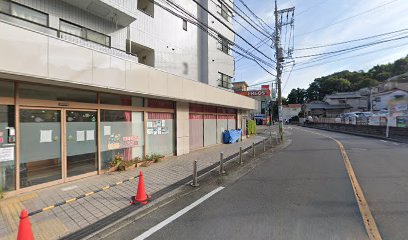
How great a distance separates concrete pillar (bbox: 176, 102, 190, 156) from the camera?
1122cm

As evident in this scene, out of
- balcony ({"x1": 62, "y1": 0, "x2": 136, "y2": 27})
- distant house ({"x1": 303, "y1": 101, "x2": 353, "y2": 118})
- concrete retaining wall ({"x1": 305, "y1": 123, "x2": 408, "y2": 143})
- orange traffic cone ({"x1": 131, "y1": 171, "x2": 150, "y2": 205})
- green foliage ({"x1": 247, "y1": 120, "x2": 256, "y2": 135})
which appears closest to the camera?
orange traffic cone ({"x1": 131, "y1": 171, "x2": 150, "y2": 205})

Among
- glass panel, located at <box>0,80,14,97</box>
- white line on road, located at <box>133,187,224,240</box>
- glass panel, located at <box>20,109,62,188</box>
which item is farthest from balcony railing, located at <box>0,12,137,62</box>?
white line on road, located at <box>133,187,224,240</box>

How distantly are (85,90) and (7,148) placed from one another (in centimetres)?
266

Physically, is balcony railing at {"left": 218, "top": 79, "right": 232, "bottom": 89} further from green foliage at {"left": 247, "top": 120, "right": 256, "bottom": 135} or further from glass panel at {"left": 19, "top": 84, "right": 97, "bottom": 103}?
glass panel at {"left": 19, "top": 84, "right": 97, "bottom": 103}

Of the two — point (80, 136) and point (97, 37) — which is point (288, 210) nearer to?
point (80, 136)

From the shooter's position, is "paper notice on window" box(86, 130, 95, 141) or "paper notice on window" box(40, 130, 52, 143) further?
"paper notice on window" box(86, 130, 95, 141)

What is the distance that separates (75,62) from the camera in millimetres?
5727

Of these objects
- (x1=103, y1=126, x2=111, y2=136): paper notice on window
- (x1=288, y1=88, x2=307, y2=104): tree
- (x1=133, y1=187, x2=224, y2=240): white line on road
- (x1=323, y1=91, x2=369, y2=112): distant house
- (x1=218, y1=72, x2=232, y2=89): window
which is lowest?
(x1=133, y1=187, x2=224, y2=240): white line on road

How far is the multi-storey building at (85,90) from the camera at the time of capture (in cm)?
523

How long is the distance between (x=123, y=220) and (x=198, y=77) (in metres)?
12.6

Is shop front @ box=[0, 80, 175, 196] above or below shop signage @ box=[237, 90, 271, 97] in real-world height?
below

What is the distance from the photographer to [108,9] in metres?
8.44

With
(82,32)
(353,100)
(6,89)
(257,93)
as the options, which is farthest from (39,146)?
(353,100)

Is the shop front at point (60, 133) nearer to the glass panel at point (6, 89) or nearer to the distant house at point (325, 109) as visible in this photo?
the glass panel at point (6, 89)
